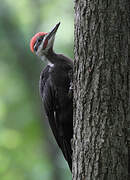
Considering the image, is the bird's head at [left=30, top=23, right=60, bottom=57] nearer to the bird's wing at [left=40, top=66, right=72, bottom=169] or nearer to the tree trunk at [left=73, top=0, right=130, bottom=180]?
the bird's wing at [left=40, top=66, right=72, bottom=169]

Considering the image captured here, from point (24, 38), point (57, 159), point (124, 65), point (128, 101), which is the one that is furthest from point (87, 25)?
point (57, 159)

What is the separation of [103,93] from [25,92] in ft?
32.8

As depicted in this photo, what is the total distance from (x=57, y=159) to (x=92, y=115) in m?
8.84

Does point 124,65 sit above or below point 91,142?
above

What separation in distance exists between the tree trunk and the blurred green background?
739 cm

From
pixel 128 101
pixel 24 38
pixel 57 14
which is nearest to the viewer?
pixel 128 101

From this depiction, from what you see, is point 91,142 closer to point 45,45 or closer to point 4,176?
point 45,45

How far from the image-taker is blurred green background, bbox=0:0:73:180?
11.6m

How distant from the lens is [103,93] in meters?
3.50

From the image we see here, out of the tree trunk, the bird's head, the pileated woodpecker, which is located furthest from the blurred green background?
the tree trunk

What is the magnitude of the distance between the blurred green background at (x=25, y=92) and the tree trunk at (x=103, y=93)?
24.3ft

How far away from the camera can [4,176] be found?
40.4 feet

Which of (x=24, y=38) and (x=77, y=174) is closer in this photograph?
(x=77, y=174)

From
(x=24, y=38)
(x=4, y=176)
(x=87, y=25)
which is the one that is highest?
(x=87, y=25)
